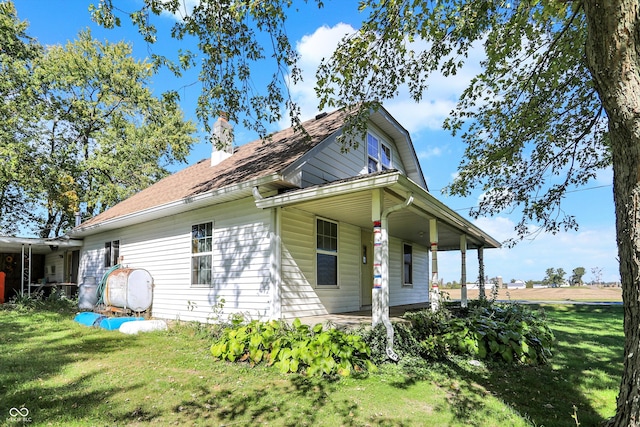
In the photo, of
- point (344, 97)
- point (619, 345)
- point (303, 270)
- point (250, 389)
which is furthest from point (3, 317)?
point (619, 345)

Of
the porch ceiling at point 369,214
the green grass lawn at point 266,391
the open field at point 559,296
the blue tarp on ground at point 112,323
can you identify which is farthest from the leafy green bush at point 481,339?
the open field at point 559,296

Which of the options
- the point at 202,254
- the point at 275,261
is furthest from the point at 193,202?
the point at 275,261

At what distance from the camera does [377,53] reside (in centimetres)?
682

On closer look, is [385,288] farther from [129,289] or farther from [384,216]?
[129,289]

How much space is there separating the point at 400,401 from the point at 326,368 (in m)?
1.17

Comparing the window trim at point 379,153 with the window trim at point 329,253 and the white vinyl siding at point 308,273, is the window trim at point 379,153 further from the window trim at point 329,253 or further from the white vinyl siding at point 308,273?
the window trim at point 329,253

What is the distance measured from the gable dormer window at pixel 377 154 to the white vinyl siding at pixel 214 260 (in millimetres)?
4656

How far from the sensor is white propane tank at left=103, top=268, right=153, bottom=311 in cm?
956

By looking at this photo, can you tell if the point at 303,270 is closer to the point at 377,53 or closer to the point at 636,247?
the point at 377,53

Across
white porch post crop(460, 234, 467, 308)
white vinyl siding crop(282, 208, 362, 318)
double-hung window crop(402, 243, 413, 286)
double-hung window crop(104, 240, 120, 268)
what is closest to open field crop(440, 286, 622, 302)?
double-hung window crop(402, 243, 413, 286)

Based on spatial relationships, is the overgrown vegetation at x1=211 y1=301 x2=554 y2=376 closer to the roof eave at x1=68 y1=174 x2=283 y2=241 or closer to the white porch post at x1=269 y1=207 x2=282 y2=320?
the white porch post at x1=269 y1=207 x2=282 y2=320

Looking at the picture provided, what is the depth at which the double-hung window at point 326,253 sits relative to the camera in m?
8.57

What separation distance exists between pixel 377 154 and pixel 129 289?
318 inches

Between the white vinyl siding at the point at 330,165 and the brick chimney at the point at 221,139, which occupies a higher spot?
the brick chimney at the point at 221,139
